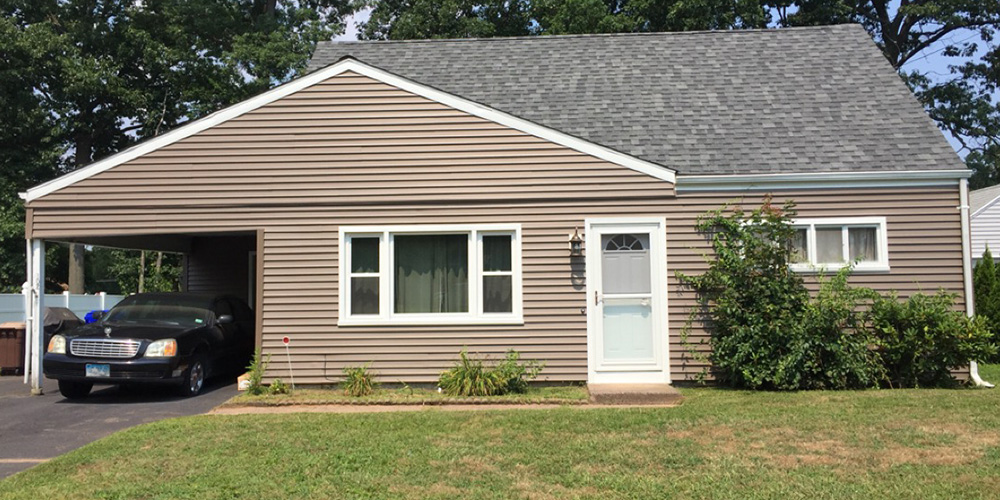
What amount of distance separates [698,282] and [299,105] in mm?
6083

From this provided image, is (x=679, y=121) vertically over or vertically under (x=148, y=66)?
under

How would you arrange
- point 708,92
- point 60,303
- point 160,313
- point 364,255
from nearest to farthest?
point 364,255, point 160,313, point 708,92, point 60,303

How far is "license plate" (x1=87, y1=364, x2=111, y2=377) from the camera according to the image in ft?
35.1

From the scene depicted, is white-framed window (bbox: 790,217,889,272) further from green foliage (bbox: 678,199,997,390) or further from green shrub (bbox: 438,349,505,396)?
green shrub (bbox: 438,349,505,396)

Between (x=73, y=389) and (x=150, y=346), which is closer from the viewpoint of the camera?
(x=150, y=346)

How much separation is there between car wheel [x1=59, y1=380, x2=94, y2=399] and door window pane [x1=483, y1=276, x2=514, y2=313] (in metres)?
5.65

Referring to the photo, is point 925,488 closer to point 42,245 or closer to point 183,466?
point 183,466

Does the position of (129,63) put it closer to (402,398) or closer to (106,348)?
(106,348)

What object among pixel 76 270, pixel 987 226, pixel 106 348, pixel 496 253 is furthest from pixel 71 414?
pixel 987 226

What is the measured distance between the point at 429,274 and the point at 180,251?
729cm

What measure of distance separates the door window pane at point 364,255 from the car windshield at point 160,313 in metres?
2.57

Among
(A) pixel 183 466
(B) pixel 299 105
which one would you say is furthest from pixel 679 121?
(A) pixel 183 466

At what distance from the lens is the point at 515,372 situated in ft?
35.5

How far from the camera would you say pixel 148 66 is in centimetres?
3008
